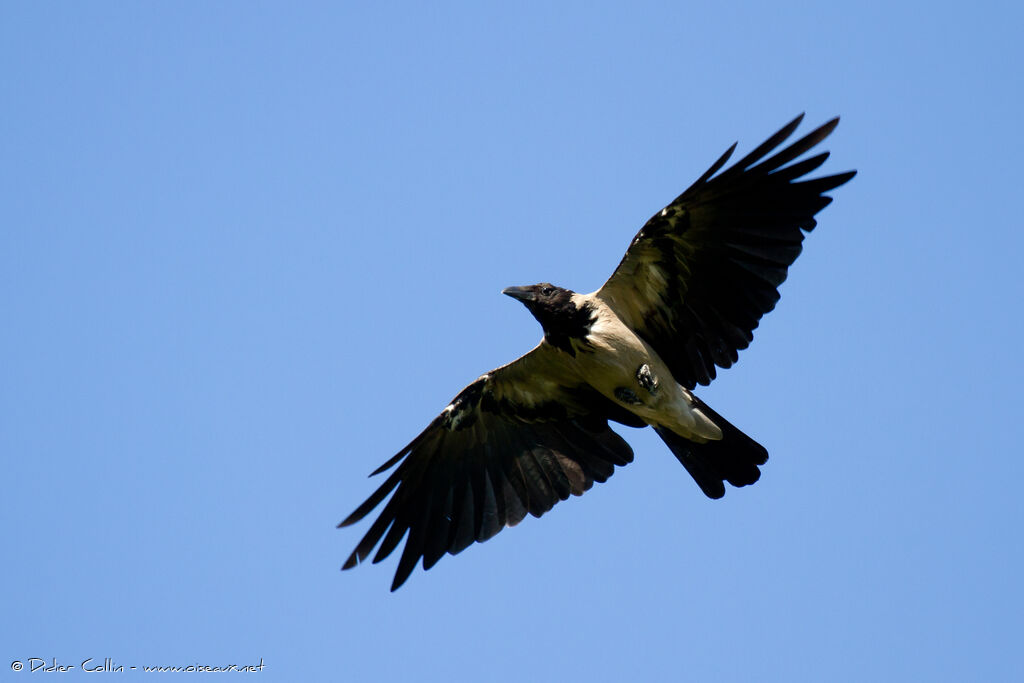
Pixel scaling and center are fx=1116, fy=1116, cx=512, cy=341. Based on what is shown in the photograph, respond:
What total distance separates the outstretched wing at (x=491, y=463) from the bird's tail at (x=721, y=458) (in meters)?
0.61

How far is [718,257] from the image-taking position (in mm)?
10258

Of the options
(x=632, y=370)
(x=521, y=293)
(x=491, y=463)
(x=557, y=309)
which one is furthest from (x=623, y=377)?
(x=491, y=463)

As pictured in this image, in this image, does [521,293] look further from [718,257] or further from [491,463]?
[491,463]

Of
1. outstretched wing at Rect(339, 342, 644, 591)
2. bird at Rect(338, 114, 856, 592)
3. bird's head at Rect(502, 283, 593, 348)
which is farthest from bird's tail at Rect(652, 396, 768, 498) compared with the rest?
bird's head at Rect(502, 283, 593, 348)

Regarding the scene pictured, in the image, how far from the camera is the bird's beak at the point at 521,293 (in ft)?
35.2

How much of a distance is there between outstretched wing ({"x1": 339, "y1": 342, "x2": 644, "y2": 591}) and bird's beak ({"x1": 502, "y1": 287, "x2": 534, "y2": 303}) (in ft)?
3.31

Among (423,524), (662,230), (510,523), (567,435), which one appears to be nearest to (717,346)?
(662,230)

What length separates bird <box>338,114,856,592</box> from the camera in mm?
9930

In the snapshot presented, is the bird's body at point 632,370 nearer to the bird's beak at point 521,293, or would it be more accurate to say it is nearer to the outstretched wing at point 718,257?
the outstretched wing at point 718,257

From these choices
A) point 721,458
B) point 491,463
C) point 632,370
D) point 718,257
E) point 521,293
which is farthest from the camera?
point 491,463

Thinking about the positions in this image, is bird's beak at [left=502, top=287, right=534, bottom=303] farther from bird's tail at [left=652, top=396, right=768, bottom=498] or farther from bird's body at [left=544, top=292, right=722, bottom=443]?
bird's tail at [left=652, top=396, right=768, bottom=498]

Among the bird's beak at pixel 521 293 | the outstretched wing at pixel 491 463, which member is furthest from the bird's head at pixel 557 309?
the outstretched wing at pixel 491 463

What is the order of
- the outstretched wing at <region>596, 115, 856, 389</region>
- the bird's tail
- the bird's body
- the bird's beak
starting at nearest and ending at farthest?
the outstretched wing at <region>596, 115, 856, 389</region>
the bird's body
the bird's beak
the bird's tail

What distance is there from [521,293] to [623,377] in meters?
1.27
